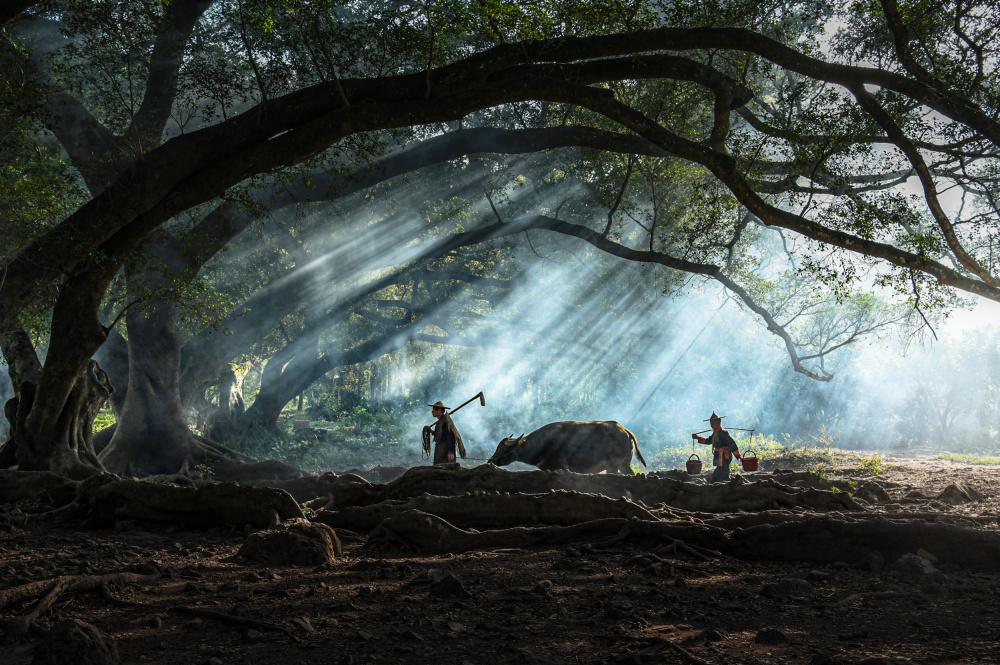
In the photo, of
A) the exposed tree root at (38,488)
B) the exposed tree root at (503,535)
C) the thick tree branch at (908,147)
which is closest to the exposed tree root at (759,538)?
the exposed tree root at (503,535)

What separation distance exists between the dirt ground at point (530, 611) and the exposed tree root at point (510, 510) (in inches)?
33.6

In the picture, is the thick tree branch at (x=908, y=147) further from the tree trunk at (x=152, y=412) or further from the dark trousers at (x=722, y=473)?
the tree trunk at (x=152, y=412)

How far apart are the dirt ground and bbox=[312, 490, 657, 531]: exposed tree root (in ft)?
2.80

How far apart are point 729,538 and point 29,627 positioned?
4771mm

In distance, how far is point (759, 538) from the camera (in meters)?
5.03

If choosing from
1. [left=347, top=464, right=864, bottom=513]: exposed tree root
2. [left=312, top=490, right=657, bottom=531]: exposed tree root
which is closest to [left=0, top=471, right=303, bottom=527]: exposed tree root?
[left=312, top=490, right=657, bottom=531]: exposed tree root

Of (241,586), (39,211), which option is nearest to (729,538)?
(241,586)

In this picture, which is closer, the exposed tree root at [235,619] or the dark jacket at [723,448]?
the exposed tree root at [235,619]

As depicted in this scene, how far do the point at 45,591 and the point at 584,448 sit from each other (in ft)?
29.8

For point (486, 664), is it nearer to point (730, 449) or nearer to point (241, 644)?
point (241, 644)

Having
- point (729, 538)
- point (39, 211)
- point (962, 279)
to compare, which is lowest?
point (729, 538)

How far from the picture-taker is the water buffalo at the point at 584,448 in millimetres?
11664

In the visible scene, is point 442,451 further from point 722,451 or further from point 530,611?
point 530,611

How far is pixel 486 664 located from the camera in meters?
2.90
